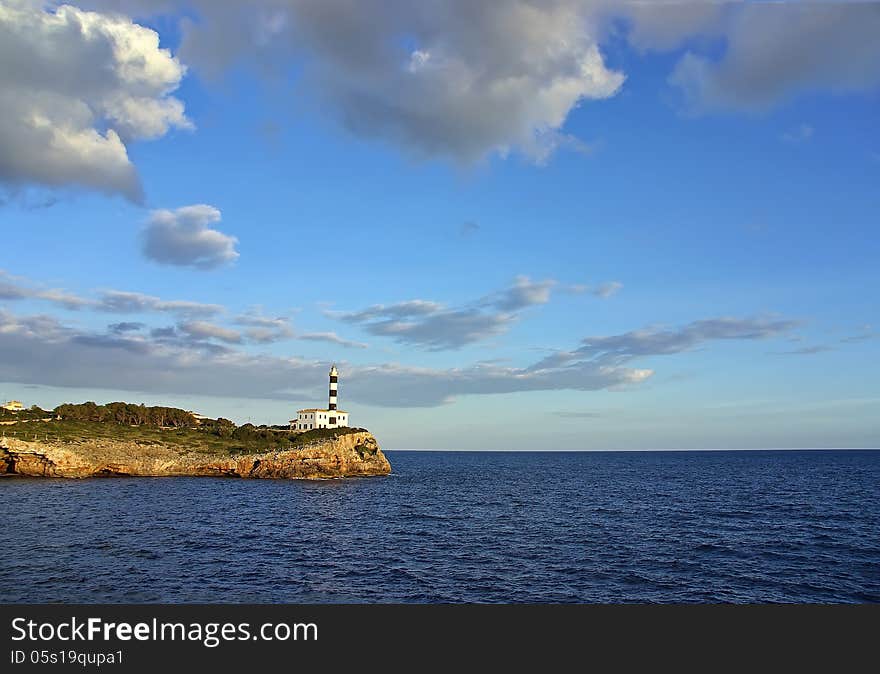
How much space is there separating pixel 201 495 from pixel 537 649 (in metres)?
78.1

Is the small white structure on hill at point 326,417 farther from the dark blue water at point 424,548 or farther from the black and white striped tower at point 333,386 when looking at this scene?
the dark blue water at point 424,548

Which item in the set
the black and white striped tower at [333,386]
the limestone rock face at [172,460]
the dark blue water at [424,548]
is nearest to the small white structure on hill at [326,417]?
the black and white striped tower at [333,386]

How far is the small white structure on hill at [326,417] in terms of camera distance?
158 meters

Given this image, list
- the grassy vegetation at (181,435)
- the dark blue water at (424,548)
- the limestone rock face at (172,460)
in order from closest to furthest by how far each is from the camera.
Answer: the dark blue water at (424,548) → the limestone rock face at (172,460) → the grassy vegetation at (181,435)

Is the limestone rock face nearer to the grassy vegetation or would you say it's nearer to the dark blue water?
the grassy vegetation

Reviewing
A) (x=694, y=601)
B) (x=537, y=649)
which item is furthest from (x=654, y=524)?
(x=537, y=649)

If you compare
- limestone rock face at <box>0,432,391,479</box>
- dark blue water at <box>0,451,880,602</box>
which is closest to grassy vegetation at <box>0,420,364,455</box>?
limestone rock face at <box>0,432,391,479</box>

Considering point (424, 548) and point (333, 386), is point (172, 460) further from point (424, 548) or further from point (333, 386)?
point (424, 548)

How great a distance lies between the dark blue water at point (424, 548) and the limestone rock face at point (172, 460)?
15440 millimetres

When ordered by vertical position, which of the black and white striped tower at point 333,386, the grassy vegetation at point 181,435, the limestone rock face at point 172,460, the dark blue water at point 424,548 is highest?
the black and white striped tower at point 333,386

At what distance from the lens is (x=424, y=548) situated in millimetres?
51562

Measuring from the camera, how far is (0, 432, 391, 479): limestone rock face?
106 m

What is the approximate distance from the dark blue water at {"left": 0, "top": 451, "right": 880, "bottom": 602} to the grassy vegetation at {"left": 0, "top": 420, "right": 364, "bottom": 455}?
27.7 metres

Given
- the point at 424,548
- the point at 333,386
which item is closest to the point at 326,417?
the point at 333,386
